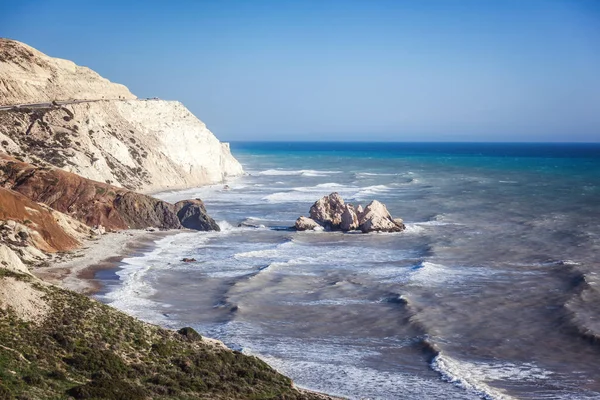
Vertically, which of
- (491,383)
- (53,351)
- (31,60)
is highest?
(31,60)

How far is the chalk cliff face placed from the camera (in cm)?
7681

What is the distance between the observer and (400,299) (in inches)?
1494

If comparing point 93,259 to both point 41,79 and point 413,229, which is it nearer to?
point 413,229

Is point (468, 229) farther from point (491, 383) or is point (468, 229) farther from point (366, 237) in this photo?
point (491, 383)

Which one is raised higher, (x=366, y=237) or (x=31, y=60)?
(x=31, y=60)

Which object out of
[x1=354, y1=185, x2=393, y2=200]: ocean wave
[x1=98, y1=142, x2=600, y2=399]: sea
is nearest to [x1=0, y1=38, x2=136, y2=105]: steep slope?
[x1=98, y1=142, x2=600, y2=399]: sea

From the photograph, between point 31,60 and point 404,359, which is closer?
point 404,359

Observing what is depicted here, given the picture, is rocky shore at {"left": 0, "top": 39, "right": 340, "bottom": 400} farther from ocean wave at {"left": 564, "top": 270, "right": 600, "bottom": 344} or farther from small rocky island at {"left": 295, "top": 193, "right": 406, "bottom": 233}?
ocean wave at {"left": 564, "top": 270, "right": 600, "bottom": 344}

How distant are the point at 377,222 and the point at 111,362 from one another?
40123mm

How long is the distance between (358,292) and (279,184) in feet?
241

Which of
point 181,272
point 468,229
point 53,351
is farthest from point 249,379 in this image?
point 468,229

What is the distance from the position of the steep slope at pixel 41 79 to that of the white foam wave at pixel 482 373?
79461mm

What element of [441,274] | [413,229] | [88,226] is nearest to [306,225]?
[413,229]

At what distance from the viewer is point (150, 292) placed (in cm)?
3922
